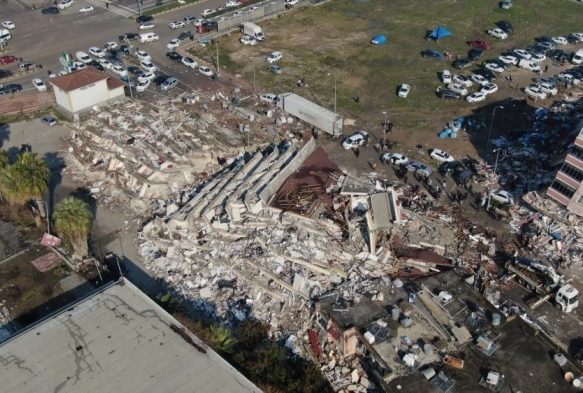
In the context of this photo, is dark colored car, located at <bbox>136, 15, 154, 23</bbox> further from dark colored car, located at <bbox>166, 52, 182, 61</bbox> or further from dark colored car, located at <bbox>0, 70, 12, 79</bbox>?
dark colored car, located at <bbox>0, 70, 12, 79</bbox>

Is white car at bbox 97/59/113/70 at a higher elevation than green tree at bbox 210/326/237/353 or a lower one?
lower

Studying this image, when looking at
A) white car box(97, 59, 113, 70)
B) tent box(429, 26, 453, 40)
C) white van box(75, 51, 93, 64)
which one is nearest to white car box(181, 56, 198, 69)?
white car box(97, 59, 113, 70)

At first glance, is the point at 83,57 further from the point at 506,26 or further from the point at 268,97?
the point at 506,26

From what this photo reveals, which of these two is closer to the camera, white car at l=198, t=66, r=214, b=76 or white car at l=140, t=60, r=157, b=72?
white car at l=140, t=60, r=157, b=72

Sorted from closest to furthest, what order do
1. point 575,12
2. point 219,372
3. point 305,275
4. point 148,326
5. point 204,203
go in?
point 219,372
point 148,326
point 305,275
point 204,203
point 575,12

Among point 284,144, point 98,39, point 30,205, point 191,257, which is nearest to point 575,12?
point 284,144

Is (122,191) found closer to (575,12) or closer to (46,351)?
(46,351)
